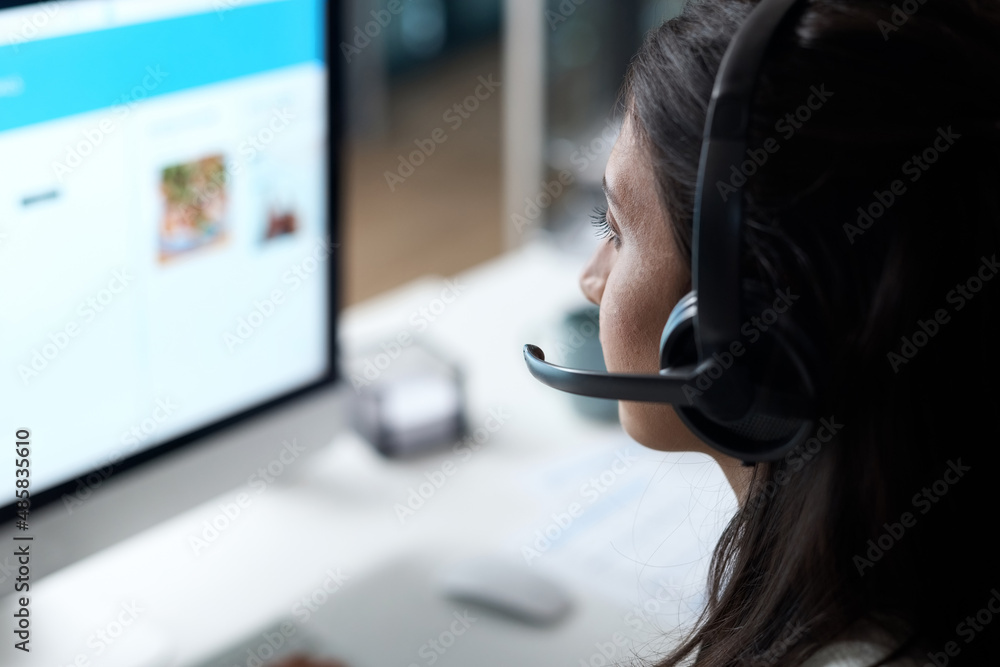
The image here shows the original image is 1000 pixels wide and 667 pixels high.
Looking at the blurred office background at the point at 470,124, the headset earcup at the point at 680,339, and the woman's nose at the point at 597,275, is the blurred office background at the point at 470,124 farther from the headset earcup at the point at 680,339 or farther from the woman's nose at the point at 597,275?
the headset earcup at the point at 680,339

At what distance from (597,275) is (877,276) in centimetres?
24

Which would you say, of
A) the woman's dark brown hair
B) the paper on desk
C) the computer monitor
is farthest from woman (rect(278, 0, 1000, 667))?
the computer monitor

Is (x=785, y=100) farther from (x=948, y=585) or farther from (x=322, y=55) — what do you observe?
(x=322, y=55)

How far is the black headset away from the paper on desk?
0.85 ft

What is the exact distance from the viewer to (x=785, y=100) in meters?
0.45

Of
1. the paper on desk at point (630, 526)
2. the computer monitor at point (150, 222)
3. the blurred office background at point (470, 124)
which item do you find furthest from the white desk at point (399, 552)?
the blurred office background at point (470, 124)

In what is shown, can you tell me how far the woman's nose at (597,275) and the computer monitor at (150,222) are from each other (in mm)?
249

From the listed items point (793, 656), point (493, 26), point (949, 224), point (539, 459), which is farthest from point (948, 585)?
point (493, 26)

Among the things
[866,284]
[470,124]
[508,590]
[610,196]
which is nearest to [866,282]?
[866,284]

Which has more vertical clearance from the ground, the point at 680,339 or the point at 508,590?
the point at 680,339

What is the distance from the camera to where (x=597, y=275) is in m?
0.67

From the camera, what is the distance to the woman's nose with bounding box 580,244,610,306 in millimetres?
661

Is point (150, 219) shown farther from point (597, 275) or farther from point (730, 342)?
point (730, 342)

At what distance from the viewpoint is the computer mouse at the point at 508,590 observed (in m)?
0.78
